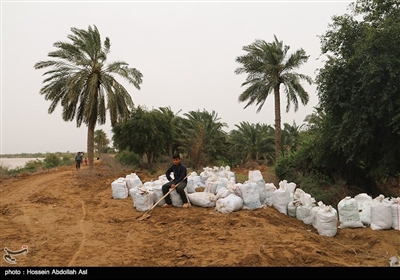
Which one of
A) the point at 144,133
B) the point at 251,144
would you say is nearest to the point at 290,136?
the point at 251,144

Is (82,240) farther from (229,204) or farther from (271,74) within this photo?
(271,74)

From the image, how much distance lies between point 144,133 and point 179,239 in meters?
16.6

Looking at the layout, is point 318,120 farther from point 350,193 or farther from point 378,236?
point 378,236

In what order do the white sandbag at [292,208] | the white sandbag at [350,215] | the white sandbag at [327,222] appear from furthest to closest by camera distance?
the white sandbag at [292,208] < the white sandbag at [350,215] < the white sandbag at [327,222]

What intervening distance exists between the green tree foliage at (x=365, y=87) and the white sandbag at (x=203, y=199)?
558cm

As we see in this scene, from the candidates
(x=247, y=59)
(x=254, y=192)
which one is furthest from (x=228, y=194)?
(x=247, y=59)

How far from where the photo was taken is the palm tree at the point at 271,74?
57.7ft

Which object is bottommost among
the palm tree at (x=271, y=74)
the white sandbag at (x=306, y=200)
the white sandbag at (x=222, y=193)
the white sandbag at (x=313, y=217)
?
the white sandbag at (x=313, y=217)

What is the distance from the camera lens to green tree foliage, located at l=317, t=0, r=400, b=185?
929cm

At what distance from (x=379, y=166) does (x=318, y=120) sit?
3.64 m

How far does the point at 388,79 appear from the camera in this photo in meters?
9.39

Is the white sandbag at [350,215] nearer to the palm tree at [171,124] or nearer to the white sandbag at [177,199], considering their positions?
the white sandbag at [177,199]

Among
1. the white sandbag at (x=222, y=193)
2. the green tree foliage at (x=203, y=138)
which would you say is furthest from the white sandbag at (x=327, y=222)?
the green tree foliage at (x=203, y=138)

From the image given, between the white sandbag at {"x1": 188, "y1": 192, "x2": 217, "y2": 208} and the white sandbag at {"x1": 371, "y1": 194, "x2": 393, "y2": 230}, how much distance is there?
3.24 meters
